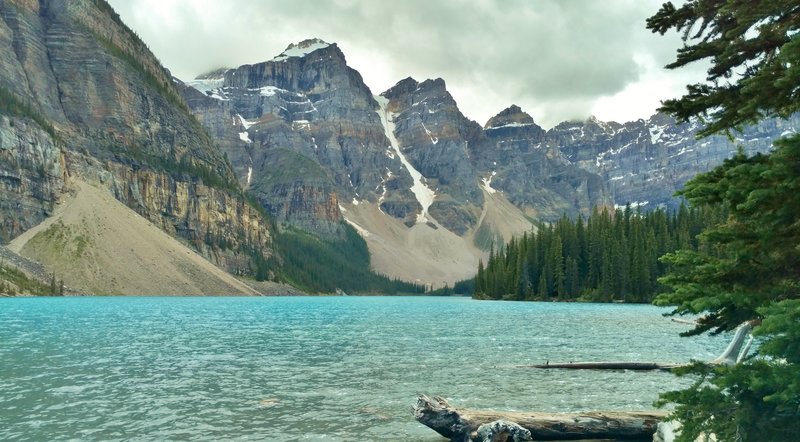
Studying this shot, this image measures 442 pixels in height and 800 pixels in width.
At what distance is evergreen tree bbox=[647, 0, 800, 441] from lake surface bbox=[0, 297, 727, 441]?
12.7 metres

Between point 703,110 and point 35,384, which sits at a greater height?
point 703,110

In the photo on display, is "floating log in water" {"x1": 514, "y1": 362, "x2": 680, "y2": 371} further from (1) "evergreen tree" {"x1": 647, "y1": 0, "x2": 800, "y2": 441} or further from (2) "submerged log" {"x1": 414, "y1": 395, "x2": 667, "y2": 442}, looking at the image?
(1) "evergreen tree" {"x1": 647, "y1": 0, "x2": 800, "y2": 441}

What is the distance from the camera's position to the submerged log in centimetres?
1870

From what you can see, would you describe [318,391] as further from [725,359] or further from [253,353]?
[725,359]

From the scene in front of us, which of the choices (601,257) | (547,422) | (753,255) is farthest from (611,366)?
(601,257)

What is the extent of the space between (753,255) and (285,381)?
86.4ft

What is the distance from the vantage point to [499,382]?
31.1 m

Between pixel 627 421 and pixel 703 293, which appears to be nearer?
pixel 703 293

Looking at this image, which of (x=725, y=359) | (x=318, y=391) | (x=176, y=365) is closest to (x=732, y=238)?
(x=318, y=391)

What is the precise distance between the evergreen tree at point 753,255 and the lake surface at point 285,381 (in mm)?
12735

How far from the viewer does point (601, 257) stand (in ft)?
516

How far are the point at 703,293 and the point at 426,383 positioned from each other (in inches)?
897

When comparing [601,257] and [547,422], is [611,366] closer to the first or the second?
[547,422]

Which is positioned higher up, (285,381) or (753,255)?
(753,255)
